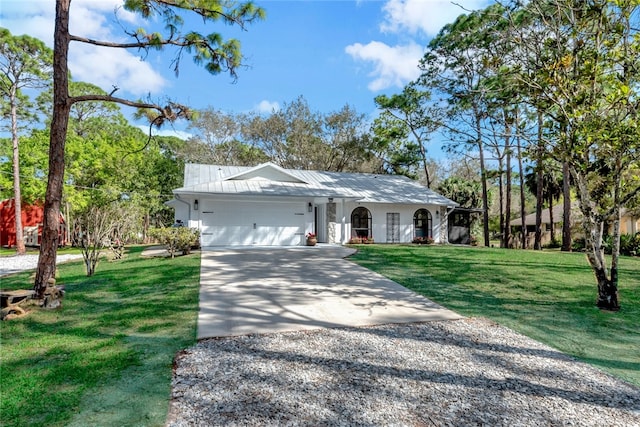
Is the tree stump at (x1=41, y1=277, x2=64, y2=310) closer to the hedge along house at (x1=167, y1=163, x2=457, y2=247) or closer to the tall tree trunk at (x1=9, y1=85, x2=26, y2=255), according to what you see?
the hedge along house at (x1=167, y1=163, x2=457, y2=247)

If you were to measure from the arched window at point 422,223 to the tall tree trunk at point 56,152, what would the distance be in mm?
16411

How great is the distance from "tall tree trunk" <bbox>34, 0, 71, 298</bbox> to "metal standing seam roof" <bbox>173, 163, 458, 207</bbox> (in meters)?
7.16

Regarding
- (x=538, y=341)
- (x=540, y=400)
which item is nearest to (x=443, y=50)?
(x=538, y=341)

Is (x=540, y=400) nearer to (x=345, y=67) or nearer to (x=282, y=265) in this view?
(x=282, y=265)

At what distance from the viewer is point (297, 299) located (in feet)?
21.1

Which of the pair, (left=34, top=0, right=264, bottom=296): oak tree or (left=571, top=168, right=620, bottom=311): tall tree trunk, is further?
(left=34, top=0, right=264, bottom=296): oak tree

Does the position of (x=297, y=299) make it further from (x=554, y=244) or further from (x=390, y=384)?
(x=554, y=244)

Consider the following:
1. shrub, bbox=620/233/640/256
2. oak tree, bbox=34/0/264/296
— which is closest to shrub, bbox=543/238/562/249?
shrub, bbox=620/233/640/256

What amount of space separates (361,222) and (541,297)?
11.6 m

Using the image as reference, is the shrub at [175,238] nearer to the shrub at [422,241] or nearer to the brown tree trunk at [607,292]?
the brown tree trunk at [607,292]

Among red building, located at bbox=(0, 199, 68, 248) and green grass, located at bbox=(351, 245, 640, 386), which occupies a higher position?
red building, located at bbox=(0, 199, 68, 248)

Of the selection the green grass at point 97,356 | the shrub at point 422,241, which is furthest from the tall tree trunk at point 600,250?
the shrub at point 422,241

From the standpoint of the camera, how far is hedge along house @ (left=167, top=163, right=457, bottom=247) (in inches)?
577

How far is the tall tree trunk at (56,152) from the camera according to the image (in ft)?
19.9
